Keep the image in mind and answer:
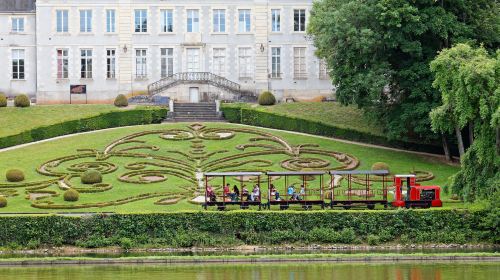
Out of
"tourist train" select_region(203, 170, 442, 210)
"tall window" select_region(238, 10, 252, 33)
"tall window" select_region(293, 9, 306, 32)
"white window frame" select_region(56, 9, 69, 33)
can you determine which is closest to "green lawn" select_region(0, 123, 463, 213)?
"tourist train" select_region(203, 170, 442, 210)

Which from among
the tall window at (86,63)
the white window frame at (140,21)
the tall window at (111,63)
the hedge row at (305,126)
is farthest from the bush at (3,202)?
the white window frame at (140,21)

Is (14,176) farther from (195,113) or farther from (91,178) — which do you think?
(195,113)

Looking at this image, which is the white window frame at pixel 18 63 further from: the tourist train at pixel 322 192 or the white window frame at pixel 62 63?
the tourist train at pixel 322 192

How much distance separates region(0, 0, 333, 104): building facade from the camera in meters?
112

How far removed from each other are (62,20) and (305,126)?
89.8 ft

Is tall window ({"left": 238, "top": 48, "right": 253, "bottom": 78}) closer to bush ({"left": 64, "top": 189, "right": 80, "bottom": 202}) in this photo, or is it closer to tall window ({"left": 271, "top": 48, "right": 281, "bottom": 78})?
tall window ({"left": 271, "top": 48, "right": 281, "bottom": 78})

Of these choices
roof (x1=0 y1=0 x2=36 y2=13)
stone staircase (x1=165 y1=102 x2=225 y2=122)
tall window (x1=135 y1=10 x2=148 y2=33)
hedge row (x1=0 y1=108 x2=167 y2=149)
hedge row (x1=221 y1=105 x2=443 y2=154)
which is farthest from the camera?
roof (x1=0 y1=0 x2=36 y2=13)

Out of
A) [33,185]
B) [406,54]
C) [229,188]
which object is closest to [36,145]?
[33,185]

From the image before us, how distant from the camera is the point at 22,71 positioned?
4469 inches

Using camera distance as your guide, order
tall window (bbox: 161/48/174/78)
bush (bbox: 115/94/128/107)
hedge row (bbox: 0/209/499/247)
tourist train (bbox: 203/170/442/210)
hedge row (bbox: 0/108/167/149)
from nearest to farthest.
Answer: hedge row (bbox: 0/209/499/247)
tourist train (bbox: 203/170/442/210)
hedge row (bbox: 0/108/167/149)
bush (bbox: 115/94/128/107)
tall window (bbox: 161/48/174/78)

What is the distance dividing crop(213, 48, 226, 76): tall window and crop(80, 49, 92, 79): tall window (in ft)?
37.1

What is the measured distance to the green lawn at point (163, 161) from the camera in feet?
259

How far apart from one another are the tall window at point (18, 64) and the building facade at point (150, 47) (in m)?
0.09

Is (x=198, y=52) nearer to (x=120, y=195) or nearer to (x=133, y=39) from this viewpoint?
(x=133, y=39)
